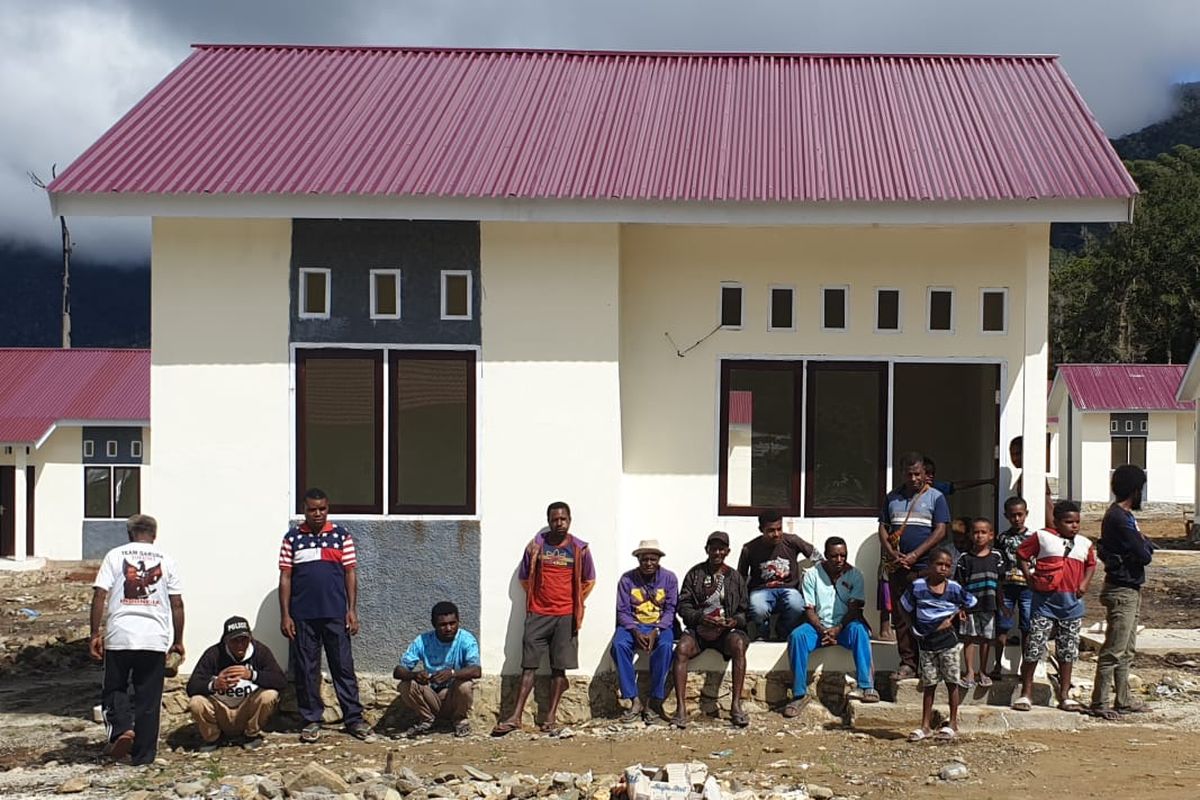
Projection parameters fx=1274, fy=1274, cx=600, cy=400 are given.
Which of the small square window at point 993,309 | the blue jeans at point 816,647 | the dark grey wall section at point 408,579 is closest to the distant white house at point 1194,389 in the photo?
the small square window at point 993,309

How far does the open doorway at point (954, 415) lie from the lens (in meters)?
9.68

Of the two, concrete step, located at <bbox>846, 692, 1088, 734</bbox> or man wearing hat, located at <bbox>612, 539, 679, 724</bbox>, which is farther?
man wearing hat, located at <bbox>612, 539, 679, 724</bbox>

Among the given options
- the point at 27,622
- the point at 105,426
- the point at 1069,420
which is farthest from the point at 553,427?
the point at 1069,420

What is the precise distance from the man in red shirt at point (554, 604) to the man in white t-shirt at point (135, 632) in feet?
7.68

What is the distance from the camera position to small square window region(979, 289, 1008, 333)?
962 centimetres

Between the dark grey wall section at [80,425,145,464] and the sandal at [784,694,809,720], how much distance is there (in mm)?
20988

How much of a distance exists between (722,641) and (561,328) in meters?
2.53

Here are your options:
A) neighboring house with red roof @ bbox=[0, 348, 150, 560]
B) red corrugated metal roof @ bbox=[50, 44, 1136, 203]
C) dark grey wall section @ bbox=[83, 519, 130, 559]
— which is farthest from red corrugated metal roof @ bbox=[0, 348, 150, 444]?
red corrugated metal roof @ bbox=[50, 44, 1136, 203]

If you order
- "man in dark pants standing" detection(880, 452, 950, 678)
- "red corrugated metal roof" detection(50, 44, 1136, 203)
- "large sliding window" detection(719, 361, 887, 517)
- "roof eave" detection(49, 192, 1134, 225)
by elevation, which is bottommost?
"man in dark pants standing" detection(880, 452, 950, 678)

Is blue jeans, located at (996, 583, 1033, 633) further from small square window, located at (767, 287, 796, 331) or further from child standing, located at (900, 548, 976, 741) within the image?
small square window, located at (767, 287, 796, 331)

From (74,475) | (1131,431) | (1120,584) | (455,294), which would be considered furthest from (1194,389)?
(74,475)

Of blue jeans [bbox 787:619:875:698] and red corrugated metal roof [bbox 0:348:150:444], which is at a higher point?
red corrugated metal roof [bbox 0:348:150:444]

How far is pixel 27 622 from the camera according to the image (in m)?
17.6

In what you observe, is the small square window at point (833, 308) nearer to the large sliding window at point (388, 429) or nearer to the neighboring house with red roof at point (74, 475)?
the large sliding window at point (388, 429)
